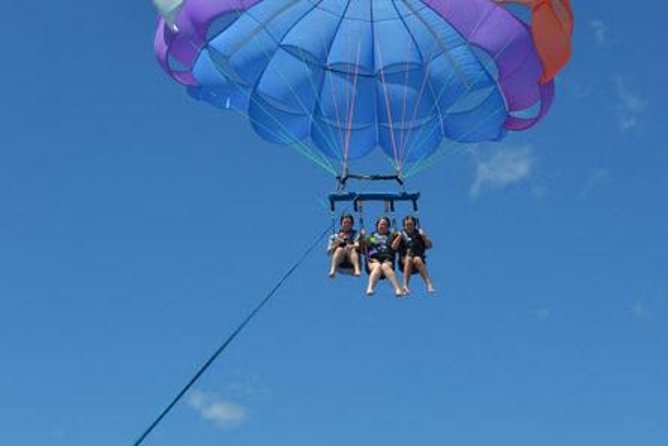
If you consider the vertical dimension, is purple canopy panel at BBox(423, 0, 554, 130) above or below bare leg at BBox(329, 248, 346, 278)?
above

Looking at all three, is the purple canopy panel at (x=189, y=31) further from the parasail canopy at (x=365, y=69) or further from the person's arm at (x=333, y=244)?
the person's arm at (x=333, y=244)

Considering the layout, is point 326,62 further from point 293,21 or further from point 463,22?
point 463,22

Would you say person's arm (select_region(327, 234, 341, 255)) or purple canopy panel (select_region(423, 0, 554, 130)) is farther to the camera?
purple canopy panel (select_region(423, 0, 554, 130))

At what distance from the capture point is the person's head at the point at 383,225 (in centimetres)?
1340

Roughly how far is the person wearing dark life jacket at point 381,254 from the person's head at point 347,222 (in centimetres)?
26

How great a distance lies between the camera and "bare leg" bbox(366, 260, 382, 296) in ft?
42.4

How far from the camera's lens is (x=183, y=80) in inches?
592

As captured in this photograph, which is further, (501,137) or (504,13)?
(501,137)

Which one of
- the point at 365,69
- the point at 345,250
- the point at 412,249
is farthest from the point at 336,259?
the point at 365,69

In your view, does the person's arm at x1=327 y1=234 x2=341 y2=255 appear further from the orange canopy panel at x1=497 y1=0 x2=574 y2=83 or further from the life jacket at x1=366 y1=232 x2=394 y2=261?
the orange canopy panel at x1=497 y1=0 x2=574 y2=83

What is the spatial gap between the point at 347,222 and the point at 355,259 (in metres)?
0.51

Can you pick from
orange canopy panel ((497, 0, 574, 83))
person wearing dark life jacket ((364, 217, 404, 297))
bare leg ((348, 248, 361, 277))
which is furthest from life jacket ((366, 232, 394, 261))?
orange canopy panel ((497, 0, 574, 83))

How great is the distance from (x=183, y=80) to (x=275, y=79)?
4.24 feet

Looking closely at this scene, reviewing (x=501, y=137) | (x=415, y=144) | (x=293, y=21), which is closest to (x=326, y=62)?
(x=293, y=21)
